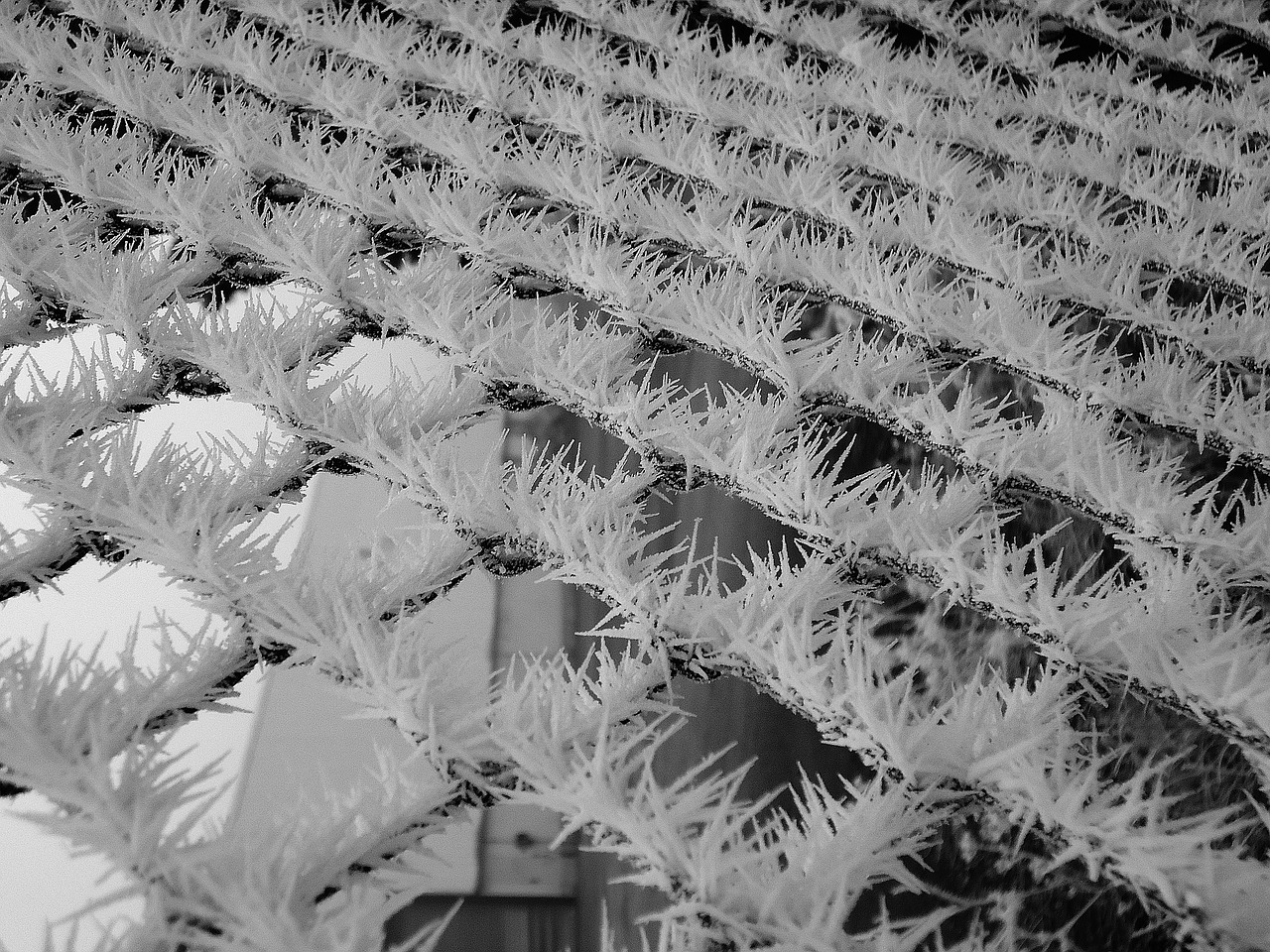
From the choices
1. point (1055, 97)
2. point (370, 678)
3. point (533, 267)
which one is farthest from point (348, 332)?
point (1055, 97)

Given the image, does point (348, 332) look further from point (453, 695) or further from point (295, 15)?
point (295, 15)

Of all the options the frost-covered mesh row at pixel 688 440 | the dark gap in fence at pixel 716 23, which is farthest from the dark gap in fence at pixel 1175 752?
the dark gap in fence at pixel 716 23

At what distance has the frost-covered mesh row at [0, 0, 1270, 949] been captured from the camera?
256 millimetres

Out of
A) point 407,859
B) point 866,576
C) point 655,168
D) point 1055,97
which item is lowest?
point 407,859

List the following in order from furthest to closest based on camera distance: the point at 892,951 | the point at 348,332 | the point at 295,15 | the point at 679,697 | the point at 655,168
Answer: the point at 295,15
the point at 655,168
the point at 348,332
the point at 679,697
the point at 892,951

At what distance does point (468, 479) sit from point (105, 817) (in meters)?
0.18

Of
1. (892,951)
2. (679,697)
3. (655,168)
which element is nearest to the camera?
(892,951)

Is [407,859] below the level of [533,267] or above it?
below

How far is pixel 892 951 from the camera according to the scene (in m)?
0.23

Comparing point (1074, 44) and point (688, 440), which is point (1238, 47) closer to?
point (1074, 44)

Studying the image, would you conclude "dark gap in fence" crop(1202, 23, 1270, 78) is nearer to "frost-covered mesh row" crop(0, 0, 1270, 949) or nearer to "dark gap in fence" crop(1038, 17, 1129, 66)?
"dark gap in fence" crop(1038, 17, 1129, 66)

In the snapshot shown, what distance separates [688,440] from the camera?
397 mm

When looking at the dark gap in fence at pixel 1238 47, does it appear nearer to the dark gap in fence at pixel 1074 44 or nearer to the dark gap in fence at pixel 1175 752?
the dark gap in fence at pixel 1074 44

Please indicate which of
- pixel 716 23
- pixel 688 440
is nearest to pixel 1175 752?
pixel 688 440
